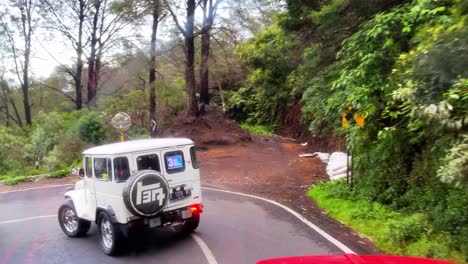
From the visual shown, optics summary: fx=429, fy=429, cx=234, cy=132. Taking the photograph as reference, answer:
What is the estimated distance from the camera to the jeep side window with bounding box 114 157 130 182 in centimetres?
779

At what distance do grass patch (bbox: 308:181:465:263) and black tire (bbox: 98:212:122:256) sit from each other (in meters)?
4.80

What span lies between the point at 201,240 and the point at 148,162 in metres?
2.01

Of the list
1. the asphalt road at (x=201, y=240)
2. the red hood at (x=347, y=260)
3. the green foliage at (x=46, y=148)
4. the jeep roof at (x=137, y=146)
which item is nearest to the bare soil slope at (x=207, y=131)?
the green foliage at (x=46, y=148)

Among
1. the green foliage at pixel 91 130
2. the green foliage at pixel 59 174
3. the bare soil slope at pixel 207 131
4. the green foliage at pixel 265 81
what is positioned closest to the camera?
the green foliage at pixel 59 174

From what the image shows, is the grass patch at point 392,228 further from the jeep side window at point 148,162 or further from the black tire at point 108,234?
the black tire at point 108,234

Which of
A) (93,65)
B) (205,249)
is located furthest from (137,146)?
(93,65)

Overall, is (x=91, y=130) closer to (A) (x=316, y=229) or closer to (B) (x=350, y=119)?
(B) (x=350, y=119)

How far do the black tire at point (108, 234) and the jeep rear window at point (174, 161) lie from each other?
4.72 feet

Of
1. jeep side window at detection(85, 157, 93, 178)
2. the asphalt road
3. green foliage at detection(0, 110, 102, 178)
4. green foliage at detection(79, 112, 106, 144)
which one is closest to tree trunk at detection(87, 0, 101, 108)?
green foliage at detection(0, 110, 102, 178)

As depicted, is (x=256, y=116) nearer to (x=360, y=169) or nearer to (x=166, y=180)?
(x=360, y=169)

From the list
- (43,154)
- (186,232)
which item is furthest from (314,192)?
(43,154)

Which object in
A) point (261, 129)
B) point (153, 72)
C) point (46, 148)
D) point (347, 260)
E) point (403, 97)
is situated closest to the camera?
point (347, 260)

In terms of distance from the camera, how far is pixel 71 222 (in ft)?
31.3

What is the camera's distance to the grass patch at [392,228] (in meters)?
6.96
